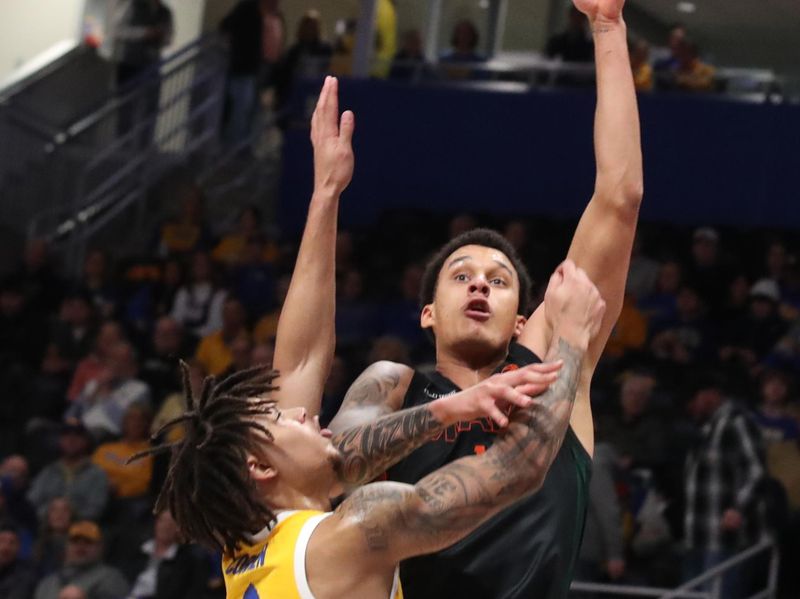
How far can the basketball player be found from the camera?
3.60 metres

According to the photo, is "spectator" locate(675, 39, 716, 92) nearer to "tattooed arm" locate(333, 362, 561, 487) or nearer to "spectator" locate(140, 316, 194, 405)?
"spectator" locate(140, 316, 194, 405)

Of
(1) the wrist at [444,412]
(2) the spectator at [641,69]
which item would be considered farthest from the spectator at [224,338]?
(1) the wrist at [444,412]

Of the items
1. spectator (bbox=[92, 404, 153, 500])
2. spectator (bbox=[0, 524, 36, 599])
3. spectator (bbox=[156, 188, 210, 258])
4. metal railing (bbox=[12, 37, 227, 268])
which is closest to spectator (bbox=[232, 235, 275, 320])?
spectator (bbox=[156, 188, 210, 258])

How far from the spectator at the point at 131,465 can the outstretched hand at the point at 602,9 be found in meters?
5.70

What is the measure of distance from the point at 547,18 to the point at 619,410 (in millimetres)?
5121

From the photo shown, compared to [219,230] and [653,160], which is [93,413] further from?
[653,160]

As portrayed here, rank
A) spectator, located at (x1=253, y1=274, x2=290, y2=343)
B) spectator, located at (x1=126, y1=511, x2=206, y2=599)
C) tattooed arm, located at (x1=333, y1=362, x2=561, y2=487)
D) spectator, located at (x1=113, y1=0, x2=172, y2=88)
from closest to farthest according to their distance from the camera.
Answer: tattooed arm, located at (x1=333, y1=362, x2=561, y2=487), spectator, located at (x1=126, y1=511, x2=206, y2=599), spectator, located at (x1=253, y1=274, x2=290, y2=343), spectator, located at (x1=113, y1=0, x2=172, y2=88)

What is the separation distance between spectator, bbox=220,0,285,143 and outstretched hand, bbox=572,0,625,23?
848cm

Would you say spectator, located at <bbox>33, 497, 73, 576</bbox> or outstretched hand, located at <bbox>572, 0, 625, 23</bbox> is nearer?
outstretched hand, located at <bbox>572, 0, 625, 23</bbox>

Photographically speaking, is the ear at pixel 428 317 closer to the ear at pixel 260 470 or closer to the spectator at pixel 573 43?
the ear at pixel 260 470

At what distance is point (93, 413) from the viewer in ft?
31.6

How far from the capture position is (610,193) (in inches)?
148

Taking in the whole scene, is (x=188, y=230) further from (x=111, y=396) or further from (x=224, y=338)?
(x=111, y=396)

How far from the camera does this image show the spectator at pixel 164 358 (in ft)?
32.6
